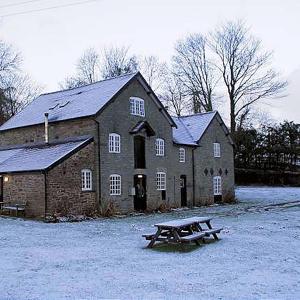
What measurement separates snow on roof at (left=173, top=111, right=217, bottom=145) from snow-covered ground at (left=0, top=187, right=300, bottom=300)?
688 inches

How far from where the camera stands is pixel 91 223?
71.7 feet

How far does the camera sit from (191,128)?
123 feet

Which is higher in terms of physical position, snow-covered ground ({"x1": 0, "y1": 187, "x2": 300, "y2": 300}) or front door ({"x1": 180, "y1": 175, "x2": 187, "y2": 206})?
front door ({"x1": 180, "y1": 175, "x2": 187, "y2": 206})

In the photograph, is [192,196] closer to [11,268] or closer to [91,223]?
[91,223]

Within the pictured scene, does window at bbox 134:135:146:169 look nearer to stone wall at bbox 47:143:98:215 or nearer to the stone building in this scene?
the stone building

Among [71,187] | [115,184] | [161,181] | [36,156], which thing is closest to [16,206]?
[71,187]

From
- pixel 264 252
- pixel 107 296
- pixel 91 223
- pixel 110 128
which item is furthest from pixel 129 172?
pixel 107 296

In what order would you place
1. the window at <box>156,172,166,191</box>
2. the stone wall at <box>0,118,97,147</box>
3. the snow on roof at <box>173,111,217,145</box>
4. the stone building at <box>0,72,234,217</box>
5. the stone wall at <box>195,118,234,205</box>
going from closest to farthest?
the stone building at <box>0,72,234,217</box>, the stone wall at <box>0,118,97,147</box>, the window at <box>156,172,166,191</box>, the snow on roof at <box>173,111,217,145</box>, the stone wall at <box>195,118,234,205</box>

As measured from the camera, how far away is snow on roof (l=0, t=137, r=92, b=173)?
2444cm

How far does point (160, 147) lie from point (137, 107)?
355 centimetres

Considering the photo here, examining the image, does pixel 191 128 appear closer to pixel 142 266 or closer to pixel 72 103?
pixel 72 103

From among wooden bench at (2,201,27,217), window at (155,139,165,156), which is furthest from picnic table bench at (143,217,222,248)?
window at (155,139,165,156)

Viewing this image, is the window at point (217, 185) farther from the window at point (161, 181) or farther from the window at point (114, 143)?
the window at point (114, 143)

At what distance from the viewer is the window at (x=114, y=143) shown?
27356 millimetres
